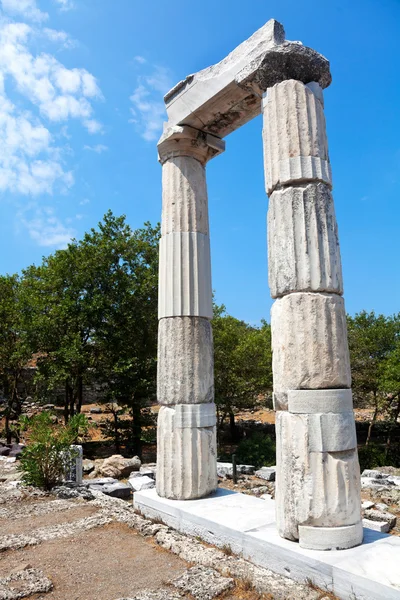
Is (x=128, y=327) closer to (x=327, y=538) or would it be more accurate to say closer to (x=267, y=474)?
(x=267, y=474)

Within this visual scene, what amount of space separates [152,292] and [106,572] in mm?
13059

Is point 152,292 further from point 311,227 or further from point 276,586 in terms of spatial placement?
point 276,586

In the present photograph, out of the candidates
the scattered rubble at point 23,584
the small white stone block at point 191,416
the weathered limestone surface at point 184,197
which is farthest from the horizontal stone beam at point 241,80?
the scattered rubble at point 23,584

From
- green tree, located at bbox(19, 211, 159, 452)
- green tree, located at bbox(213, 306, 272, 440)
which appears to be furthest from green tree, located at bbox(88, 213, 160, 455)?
green tree, located at bbox(213, 306, 272, 440)

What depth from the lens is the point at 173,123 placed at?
7.90 m

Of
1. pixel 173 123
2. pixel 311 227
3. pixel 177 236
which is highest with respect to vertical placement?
pixel 173 123

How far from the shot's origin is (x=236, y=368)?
1981 centimetres

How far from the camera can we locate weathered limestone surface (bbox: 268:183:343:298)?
5176 millimetres

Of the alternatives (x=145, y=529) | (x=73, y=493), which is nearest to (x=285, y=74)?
(x=145, y=529)

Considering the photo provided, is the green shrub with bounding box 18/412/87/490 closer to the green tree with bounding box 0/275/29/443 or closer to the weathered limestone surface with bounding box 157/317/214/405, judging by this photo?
the weathered limestone surface with bounding box 157/317/214/405

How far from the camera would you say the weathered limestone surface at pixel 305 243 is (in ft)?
17.0

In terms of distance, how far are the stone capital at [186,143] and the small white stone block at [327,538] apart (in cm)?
606

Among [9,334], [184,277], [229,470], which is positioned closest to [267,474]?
[229,470]

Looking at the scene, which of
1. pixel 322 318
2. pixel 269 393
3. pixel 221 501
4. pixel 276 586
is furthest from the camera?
pixel 269 393
